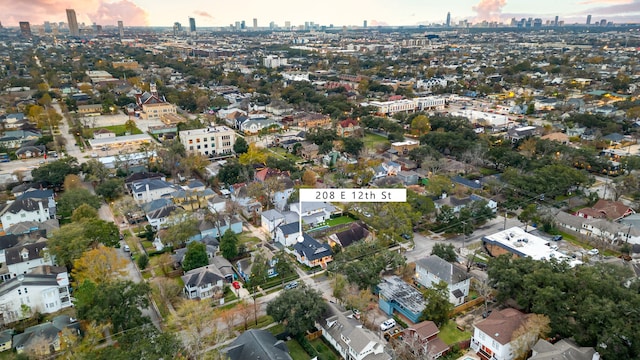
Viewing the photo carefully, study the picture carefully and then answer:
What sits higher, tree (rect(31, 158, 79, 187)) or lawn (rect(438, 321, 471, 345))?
tree (rect(31, 158, 79, 187))

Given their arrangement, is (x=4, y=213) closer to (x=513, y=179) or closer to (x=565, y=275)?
(x=565, y=275)

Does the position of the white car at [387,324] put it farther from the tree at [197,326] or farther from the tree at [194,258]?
the tree at [194,258]

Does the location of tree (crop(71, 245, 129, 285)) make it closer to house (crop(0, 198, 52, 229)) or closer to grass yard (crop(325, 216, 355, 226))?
house (crop(0, 198, 52, 229))

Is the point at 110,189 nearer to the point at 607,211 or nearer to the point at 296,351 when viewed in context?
the point at 296,351

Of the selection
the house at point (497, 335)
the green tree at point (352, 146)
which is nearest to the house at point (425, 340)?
the house at point (497, 335)

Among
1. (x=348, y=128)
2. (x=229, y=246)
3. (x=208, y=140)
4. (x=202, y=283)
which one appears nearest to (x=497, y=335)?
(x=202, y=283)

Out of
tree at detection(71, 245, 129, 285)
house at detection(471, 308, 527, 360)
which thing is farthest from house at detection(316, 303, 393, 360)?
tree at detection(71, 245, 129, 285)
